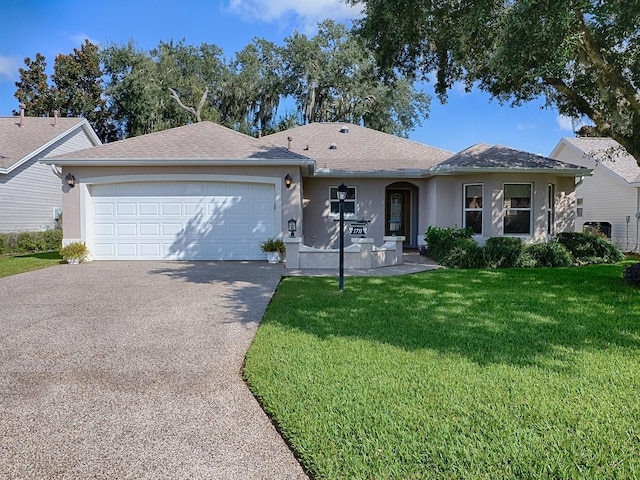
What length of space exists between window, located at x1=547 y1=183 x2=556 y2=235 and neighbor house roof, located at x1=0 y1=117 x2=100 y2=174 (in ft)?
63.3

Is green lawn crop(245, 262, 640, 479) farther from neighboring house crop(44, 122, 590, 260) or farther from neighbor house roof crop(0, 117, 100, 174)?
neighbor house roof crop(0, 117, 100, 174)

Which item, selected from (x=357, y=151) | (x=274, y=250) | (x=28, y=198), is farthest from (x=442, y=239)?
(x=28, y=198)

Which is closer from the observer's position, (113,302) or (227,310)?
(227,310)

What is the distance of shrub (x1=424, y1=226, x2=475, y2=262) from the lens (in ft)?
38.8

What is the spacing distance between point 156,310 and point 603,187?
1939 cm

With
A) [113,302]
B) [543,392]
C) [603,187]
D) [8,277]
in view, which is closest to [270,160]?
[113,302]

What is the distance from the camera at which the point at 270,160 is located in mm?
11516

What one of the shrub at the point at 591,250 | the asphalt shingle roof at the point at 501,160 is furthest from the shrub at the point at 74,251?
the shrub at the point at 591,250

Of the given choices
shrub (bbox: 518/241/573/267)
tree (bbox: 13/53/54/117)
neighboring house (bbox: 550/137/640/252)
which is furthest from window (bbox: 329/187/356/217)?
tree (bbox: 13/53/54/117)

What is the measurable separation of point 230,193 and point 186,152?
5.69ft

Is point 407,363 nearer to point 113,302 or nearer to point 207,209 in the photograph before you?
point 113,302

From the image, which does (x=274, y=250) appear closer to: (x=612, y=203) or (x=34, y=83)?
(x=612, y=203)

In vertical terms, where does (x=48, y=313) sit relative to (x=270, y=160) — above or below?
below

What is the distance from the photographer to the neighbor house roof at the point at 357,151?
14.6 m
